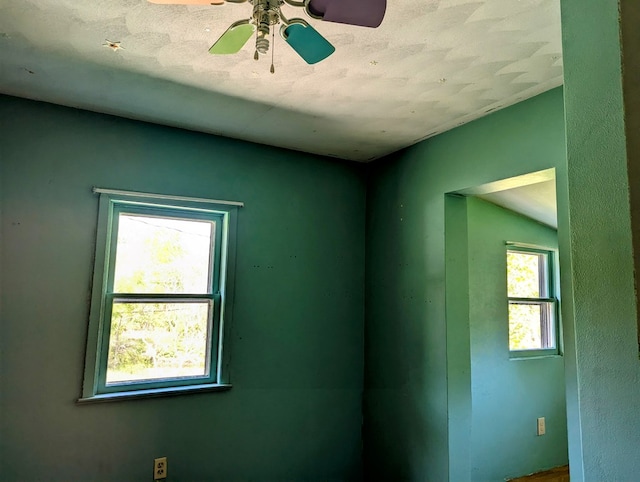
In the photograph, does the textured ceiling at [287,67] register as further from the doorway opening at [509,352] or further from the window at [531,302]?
the window at [531,302]

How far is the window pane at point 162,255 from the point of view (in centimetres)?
272

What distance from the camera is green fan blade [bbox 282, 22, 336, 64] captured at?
1336 mm

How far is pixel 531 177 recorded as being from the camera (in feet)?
7.66

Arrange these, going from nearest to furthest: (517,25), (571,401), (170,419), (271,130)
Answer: (517,25) < (571,401) < (170,419) < (271,130)

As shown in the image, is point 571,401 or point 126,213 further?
point 126,213

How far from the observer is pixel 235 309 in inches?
117

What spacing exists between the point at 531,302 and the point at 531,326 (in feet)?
0.70

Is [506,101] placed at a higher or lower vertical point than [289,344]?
higher

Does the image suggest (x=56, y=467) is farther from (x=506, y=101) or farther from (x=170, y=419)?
(x=506, y=101)

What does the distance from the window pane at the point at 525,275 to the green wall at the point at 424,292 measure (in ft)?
3.99

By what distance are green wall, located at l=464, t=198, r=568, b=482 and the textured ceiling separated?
129 centimetres

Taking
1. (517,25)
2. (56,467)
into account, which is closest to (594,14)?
(517,25)

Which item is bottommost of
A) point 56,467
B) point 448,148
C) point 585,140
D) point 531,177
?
point 56,467

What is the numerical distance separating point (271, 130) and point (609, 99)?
2.11 meters
